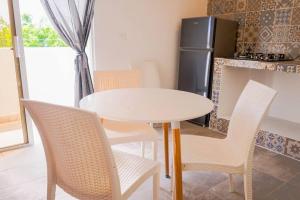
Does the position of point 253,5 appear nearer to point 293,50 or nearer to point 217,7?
point 217,7

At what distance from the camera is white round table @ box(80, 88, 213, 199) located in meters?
1.25

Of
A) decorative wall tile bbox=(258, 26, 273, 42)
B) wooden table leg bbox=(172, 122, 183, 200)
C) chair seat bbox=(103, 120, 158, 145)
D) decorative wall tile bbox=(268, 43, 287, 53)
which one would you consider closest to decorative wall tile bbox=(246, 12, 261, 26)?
decorative wall tile bbox=(258, 26, 273, 42)

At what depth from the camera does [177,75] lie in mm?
3596

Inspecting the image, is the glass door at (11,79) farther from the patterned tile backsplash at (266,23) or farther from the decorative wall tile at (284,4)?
the decorative wall tile at (284,4)

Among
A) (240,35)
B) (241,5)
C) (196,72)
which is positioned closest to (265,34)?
(240,35)

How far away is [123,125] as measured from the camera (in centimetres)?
190

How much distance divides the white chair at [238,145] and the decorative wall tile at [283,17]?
5.64ft

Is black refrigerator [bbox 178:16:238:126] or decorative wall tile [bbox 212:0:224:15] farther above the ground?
decorative wall tile [bbox 212:0:224:15]

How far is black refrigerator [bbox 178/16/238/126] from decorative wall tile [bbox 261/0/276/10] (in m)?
0.38

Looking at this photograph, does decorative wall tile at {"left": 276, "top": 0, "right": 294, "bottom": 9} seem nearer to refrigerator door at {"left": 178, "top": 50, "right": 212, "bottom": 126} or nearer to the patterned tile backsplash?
the patterned tile backsplash

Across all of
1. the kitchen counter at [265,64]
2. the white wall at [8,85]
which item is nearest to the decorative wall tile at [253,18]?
the kitchen counter at [265,64]

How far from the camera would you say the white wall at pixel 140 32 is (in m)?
2.78

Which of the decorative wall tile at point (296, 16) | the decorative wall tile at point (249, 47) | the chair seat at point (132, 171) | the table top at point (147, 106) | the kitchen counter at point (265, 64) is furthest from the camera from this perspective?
the decorative wall tile at point (249, 47)

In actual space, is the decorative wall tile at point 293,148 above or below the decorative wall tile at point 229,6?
below
